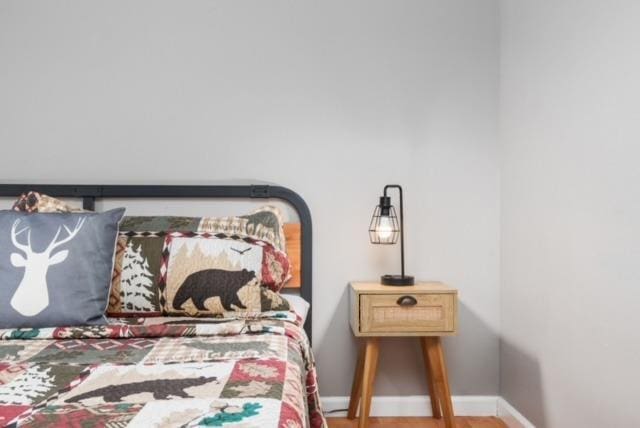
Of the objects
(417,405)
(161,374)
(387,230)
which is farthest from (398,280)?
(161,374)

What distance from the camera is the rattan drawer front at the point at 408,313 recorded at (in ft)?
7.16

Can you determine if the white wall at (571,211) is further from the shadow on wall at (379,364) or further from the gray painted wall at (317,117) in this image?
the shadow on wall at (379,364)

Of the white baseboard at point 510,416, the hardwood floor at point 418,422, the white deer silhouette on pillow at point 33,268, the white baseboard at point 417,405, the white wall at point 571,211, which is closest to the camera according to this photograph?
the white wall at point 571,211

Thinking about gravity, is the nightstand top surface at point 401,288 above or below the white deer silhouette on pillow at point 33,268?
below

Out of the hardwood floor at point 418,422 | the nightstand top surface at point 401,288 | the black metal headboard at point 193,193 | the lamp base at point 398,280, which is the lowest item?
the hardwood floor at point 418,422

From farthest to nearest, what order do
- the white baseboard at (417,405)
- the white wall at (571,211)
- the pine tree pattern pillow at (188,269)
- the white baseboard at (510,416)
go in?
→ the white baseboard at (417,405)
the white baseboard at (510,416)
the pine tree pattern pillow at (188,269)
the white wall at (571,211)

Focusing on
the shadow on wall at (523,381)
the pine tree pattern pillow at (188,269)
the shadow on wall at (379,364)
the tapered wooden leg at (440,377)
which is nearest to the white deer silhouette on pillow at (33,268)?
the pine tree pattern pillow at (188,269)

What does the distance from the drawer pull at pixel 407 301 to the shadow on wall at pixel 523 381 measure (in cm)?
51

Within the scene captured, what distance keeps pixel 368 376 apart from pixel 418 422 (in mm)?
409

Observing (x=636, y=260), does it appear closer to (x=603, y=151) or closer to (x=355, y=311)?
(x=603, y=151)

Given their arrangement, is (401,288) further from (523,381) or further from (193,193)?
(193,193)

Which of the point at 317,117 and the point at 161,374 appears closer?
the point at 161,374

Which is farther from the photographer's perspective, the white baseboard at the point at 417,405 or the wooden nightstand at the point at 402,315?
the white baseboard at the point at 417,405

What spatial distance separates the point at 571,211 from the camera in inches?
73.2
